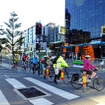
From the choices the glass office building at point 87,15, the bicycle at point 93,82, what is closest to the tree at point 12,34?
the bicycle at point 93,82

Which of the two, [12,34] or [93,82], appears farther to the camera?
[12,34]

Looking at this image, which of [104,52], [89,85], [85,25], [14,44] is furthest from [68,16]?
[89,85]

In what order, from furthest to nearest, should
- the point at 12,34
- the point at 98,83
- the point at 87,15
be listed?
→ the point at 87,15, the point at 12,34, the point at 98,83

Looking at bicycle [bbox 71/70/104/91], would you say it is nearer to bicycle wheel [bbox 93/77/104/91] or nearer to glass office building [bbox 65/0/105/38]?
bicycle wheel [bbox 93/77/104/91]

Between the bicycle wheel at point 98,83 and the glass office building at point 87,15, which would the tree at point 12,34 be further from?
the glass office building at point 87,15

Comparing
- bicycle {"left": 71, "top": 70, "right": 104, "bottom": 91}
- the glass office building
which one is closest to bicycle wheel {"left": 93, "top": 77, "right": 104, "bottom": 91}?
bicycle {"left": 71, "top": 70, "right": 104, "bottom": 91}

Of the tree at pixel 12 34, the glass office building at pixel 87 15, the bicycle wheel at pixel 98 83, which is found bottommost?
the bicycle wheel at pixel 98 83

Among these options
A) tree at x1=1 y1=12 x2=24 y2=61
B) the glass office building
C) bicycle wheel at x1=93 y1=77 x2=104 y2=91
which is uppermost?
the glass office building

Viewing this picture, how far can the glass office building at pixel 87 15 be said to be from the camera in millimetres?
36344

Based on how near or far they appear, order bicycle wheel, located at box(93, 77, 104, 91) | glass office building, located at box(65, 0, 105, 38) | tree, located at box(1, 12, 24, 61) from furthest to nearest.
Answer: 1. glass office building, located at box(65, 0, 105, 38)
2. tree, located at box(1, 12, 24, 61)
3. bicycle wheel, located at box(93, 77, 104, 91)

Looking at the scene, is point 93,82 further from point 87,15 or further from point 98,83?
point 87,15

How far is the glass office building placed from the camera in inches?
1431

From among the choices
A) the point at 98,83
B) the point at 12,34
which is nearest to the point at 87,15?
the point at 12,34

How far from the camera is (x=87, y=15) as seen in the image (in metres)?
40.2
